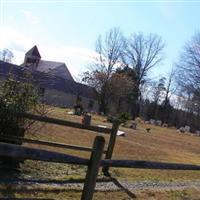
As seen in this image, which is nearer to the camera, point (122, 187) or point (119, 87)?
point (122, 187)

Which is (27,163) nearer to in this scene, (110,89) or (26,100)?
(26,100)

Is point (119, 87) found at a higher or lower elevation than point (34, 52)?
lower

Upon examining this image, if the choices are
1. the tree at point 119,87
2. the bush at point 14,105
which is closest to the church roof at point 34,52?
the tree at point 119,87

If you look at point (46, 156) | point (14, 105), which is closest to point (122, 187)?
point (14, 105)

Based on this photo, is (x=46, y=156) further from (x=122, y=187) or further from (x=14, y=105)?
(x=122, y=187)

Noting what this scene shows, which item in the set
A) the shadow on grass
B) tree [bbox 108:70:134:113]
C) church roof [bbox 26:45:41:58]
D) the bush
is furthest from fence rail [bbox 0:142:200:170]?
church roof [bbox 26:45:41:58]

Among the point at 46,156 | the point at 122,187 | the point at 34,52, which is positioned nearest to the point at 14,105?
the point at 122,187

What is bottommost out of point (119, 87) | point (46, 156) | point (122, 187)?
point (122, 187)

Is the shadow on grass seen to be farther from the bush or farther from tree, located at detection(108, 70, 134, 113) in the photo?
tree, located at detection(108, 70, 134, 113)

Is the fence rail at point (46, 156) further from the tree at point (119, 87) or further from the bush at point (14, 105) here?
the tree at point (119, 87)

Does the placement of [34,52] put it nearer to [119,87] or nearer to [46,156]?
[119,87]

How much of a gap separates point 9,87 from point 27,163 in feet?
5.77

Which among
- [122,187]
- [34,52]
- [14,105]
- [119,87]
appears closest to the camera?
[14,105]

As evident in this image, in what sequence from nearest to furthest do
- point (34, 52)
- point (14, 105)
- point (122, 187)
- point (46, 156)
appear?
point (46, 156)
point (14, 105)
point (122, 187)
point (34, 52)
